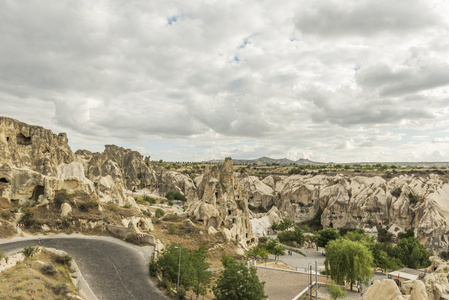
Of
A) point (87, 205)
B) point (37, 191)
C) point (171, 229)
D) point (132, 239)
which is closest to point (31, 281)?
point (132, 239)

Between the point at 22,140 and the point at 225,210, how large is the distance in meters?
32.6

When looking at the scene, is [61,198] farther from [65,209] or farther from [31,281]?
[31,281]

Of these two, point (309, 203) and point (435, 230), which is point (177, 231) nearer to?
point (435, 230)

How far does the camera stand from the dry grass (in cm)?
1485

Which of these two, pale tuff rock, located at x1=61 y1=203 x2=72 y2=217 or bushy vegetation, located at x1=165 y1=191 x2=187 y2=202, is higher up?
pale tuff rock, located at x1=61 y1=203 x2=72 y2=217

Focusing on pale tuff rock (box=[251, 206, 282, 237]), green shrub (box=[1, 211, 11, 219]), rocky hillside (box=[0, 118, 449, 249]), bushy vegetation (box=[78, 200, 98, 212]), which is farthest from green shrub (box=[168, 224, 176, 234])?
pale tuff rock (box=[251, 206, 282, 237])

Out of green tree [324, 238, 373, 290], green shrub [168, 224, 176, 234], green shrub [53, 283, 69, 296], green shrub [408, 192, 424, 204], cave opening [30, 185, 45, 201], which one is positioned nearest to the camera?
green shrub [53, 283, 69, 296]

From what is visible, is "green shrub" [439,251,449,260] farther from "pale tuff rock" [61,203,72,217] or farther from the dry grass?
"pale tuff rock" [61,203,72,217]

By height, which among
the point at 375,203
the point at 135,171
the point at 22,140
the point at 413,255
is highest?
the point at 22,140

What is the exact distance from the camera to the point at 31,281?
642 inches

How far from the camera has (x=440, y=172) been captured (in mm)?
81625

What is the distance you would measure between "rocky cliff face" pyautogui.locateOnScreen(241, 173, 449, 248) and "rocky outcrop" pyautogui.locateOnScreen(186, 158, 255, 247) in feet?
99.3

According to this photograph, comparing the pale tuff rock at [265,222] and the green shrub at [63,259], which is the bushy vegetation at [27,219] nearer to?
the green shrub at [63,259]

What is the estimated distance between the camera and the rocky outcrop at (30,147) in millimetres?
36656
